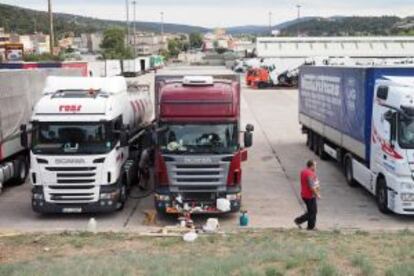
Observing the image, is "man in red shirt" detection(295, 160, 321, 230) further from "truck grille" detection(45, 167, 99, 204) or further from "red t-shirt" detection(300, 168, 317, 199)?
"truck grille" detection(45, 167, 99, 204)

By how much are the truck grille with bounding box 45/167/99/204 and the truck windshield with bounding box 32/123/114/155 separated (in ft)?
1.82

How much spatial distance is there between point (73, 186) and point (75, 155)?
735 millimetres

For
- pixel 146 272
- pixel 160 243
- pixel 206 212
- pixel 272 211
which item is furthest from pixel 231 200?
pixel 146 272

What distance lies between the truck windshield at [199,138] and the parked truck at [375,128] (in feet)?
A: 11.6

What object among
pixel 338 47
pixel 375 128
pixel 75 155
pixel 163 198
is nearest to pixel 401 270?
pixel 163 198

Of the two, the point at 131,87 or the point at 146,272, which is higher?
the point at 131,87

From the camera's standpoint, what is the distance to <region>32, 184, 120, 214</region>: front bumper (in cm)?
1717

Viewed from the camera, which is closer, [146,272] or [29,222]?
[146,272]

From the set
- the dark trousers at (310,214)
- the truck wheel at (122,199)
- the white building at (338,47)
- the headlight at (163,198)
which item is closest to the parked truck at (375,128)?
the dark trousers at (310,214)

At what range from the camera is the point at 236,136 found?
16.8 meters

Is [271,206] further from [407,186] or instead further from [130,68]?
[130,68]

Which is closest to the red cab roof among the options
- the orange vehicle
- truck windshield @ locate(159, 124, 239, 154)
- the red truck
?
the red truck

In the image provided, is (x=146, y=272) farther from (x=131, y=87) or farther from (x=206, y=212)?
(x=131, y=87)

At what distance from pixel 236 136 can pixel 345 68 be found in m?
5.99
